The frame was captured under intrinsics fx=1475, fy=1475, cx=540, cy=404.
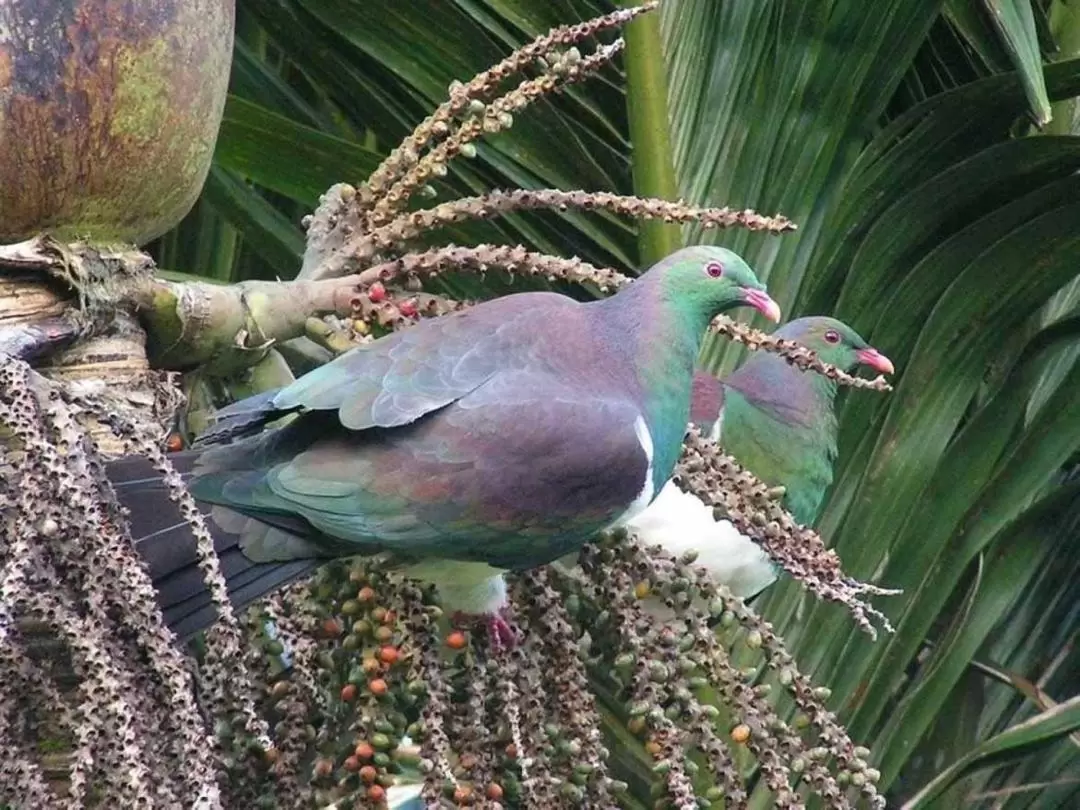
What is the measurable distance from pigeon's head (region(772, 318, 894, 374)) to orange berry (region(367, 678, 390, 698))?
90 cm

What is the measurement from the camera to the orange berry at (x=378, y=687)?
2.88 ft

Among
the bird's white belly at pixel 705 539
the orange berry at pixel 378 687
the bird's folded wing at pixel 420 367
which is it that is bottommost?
the bird's white belly at pixel 705 539

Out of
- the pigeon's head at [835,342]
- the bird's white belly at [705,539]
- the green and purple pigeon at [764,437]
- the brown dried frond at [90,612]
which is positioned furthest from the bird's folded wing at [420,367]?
the pigeon's head at [835,342]

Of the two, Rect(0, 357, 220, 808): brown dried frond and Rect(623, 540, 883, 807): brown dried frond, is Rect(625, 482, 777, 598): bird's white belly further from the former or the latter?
Rect(0, 357, 220, 808): brown dried frond

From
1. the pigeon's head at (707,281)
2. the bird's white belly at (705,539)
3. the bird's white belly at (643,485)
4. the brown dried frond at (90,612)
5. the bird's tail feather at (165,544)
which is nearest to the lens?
the brown dried frond at (90,612)

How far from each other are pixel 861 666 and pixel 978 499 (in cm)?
24

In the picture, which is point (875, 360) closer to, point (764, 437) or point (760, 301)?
point (764, 437)

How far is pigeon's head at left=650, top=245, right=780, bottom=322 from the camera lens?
46.4 inches

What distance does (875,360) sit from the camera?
5.58ft

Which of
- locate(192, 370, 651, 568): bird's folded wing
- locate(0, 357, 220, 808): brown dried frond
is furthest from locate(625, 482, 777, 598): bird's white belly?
locate(0, 357, 220, 808): brown dried frond

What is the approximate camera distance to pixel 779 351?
96 cm

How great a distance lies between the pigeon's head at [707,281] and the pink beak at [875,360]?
0.50 m

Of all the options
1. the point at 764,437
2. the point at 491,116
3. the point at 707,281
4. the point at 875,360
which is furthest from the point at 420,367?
the point at 764,437

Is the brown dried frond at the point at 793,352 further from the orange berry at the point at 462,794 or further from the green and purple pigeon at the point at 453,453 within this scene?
the orange berry at the point at 462,794
